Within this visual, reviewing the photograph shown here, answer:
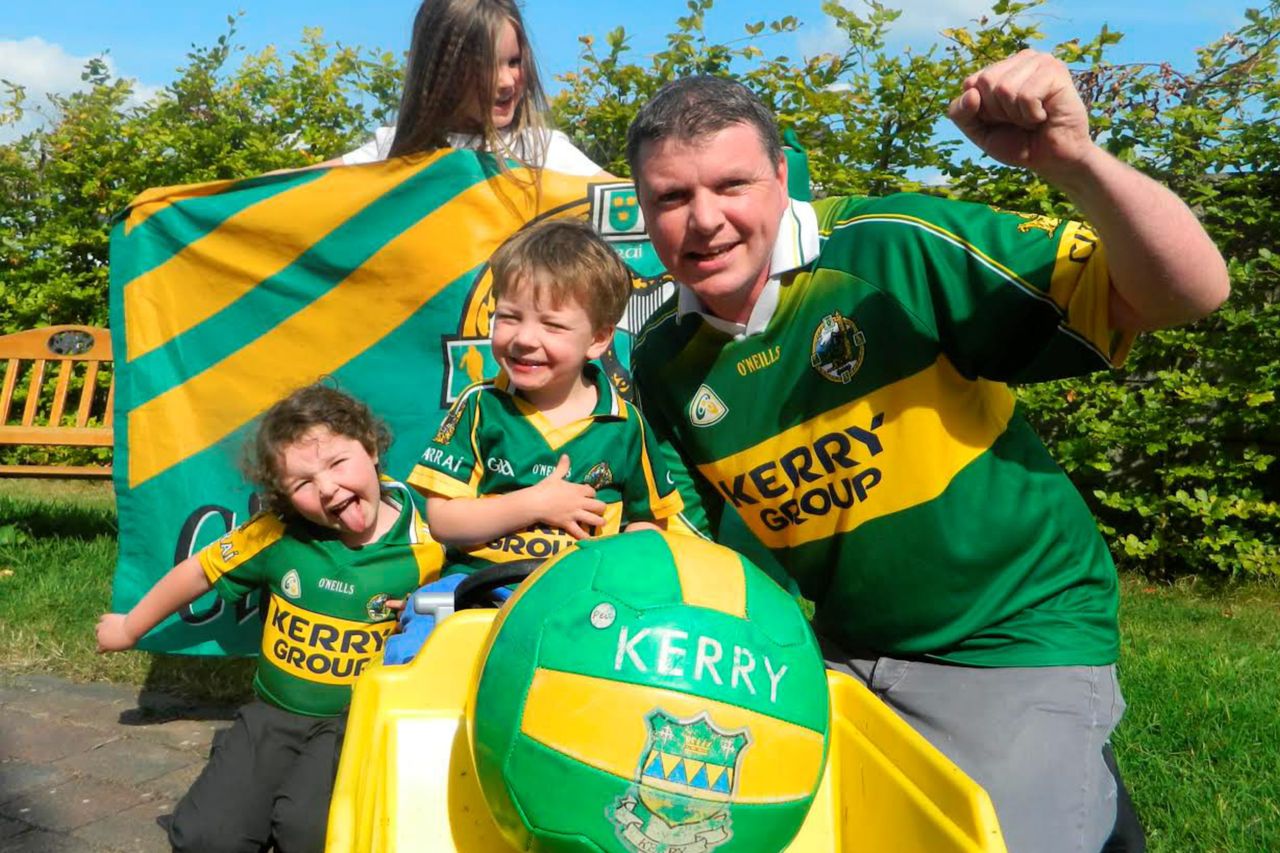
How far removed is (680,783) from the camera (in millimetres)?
1368

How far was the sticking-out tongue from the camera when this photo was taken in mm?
3500

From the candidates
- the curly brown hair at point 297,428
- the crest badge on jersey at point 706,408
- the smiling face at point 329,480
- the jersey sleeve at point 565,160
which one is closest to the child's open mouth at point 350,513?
the smiling face at point 329,480

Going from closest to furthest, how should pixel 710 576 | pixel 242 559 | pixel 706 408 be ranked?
pixel 710 576
pixel 706 408
pixel 242 559

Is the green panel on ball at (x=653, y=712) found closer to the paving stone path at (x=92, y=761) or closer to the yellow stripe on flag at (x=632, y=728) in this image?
the yellow stripe on flag at (x=632, y=728)

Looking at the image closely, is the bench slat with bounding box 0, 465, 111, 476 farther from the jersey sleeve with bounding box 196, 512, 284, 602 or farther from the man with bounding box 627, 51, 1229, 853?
the man with bounding box 627, 51, 1229, 853

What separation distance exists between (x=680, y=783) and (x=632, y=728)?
0.09 meters

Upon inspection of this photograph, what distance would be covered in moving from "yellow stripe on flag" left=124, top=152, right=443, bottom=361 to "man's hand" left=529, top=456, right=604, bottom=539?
2236 mm

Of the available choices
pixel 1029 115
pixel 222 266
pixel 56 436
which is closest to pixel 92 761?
pixel 222 266

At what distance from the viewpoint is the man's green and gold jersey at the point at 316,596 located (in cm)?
349

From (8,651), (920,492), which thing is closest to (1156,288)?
(920,492)

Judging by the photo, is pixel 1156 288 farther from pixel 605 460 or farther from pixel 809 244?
pixel 605 460

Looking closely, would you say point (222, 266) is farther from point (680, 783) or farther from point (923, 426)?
point (680, 783)

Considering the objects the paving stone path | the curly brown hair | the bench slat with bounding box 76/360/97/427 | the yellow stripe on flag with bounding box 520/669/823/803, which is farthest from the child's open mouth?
the bench slat with bounding box 76/360/97/427

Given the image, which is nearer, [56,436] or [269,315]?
[269,315]
